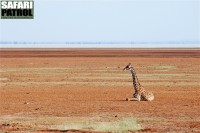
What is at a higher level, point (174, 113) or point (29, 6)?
point (29, 6)

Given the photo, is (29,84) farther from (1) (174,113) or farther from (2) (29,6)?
(1) (174,113)

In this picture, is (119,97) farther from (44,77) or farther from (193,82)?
(44,77)

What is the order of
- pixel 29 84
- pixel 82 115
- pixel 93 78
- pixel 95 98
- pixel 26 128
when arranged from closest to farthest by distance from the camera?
pixel 26 128
pixel 82 115
pixel 95 98
pixel 29 84
pixel 93 78

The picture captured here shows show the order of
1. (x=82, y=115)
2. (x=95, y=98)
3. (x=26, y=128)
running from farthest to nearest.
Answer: (x=95, y=98) < (x=82, y=115) < (x=26, y=128)

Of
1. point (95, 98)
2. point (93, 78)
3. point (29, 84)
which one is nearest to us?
point (95, 98)

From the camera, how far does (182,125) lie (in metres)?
15.0

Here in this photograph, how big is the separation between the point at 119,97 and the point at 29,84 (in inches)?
289

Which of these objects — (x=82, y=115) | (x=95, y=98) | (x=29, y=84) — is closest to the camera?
(x=82, y=115)

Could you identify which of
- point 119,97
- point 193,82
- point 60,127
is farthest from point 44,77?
point 60,127

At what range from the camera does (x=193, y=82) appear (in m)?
29.5

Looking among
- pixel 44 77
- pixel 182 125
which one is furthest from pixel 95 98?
pixel 44 77

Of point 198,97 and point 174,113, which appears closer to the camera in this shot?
point 174,113

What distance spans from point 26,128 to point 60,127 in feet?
2.65

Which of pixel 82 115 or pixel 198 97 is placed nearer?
pixel 82 115
